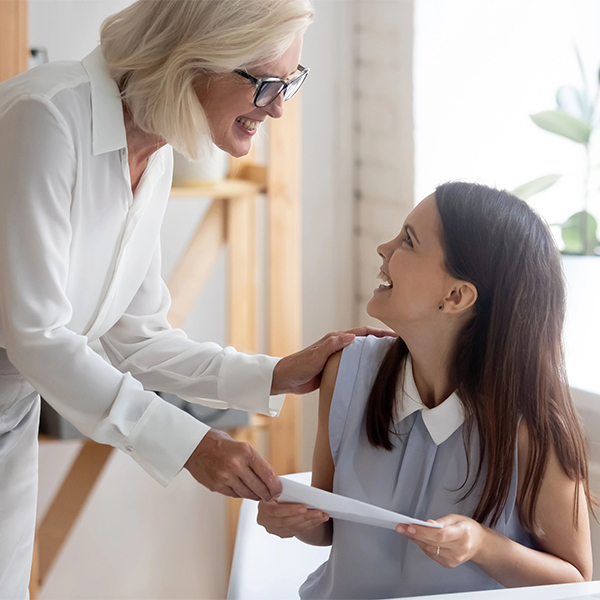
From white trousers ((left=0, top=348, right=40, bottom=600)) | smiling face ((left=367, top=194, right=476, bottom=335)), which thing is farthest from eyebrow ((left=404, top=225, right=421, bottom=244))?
white trousers ((left=0, top=348, right=40, bottom=600))

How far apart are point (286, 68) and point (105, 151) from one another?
299 mm

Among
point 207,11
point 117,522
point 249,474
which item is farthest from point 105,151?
point 117,522

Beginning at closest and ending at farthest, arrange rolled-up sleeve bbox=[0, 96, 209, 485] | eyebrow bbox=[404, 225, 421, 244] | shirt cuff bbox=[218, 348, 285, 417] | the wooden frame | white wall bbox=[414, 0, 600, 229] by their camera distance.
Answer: rolled-up sleeve bbox=[0, 96, 209, 485] < eyebrow bbox=[404, 225, 421, 244] < shirt cuff bbox=[218, 348, 285, 417] < the wooden frame < white wall bbox=[414, 0, 600, 229]

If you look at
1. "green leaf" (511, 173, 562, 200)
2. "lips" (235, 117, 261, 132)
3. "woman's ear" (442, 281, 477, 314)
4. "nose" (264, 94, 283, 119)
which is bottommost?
"woman's ear" (442, 281, 477, 314)

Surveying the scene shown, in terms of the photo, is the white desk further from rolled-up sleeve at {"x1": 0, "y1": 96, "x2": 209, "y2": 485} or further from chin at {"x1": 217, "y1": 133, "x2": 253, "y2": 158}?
chin at {"x1": 217, "y1": 133, "x2": 253, "y2": 158}

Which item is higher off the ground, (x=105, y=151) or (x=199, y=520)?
(x=105, y=151)

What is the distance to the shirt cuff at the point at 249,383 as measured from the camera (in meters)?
1.31

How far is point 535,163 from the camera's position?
206cm

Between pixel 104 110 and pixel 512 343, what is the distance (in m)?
0.71

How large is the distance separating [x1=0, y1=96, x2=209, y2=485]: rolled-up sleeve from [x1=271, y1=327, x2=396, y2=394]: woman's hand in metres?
0.31

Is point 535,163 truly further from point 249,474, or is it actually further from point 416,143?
point 249,474

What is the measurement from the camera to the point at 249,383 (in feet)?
4.33

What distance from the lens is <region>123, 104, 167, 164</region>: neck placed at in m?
1.17

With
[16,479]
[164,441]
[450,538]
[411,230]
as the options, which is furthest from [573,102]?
[16,479]
